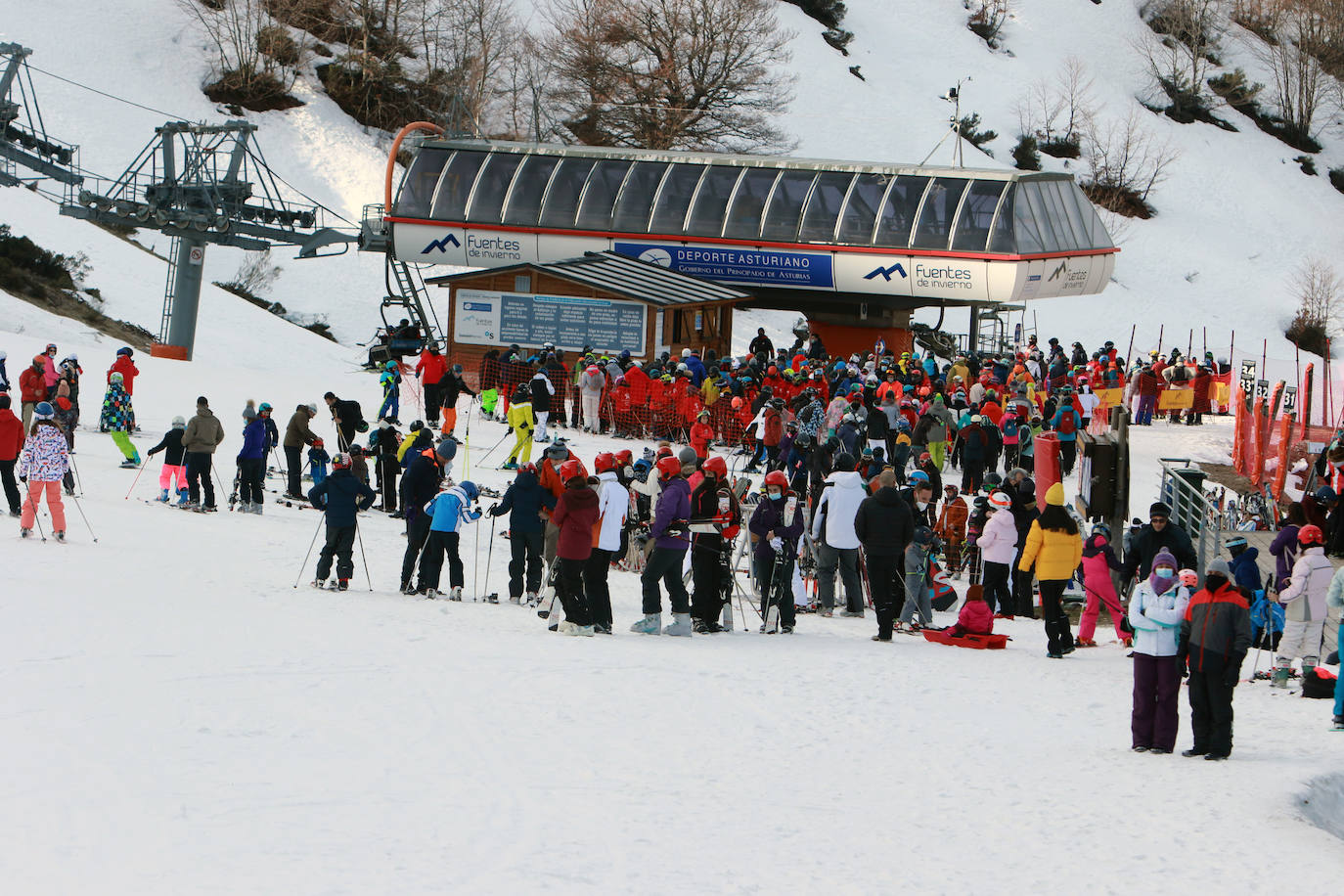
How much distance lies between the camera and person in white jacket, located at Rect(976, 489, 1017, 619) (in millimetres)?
14820

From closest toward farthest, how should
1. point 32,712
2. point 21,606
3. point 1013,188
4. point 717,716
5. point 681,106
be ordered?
point 32,712, point 717,716, point 21,606, point 1013,188, point 681,106

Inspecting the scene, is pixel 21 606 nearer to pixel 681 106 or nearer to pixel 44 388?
pixel 44 388

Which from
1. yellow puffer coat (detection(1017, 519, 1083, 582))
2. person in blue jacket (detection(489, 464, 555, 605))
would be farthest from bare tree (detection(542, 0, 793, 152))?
yellow puffer coat (detection(1017, 519, 1083, 582))

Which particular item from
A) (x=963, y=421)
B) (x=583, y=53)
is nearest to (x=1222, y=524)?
(x=963, y=421)

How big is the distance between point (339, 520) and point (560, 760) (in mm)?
5670

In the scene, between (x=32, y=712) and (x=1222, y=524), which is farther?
(x=1222, y=524)

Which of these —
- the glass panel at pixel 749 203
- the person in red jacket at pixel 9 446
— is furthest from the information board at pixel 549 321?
the person in red jacket at pixel 9 446

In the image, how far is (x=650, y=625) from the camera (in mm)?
13188

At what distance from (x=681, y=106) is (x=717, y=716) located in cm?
5189

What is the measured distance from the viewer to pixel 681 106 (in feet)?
197

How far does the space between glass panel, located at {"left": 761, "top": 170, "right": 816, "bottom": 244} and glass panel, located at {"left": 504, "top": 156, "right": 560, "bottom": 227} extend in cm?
497

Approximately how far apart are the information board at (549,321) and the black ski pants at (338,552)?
1436 cm

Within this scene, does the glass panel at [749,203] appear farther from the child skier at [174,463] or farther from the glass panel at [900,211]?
the child skier at [174,463]

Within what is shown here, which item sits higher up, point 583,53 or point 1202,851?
point 583,53
